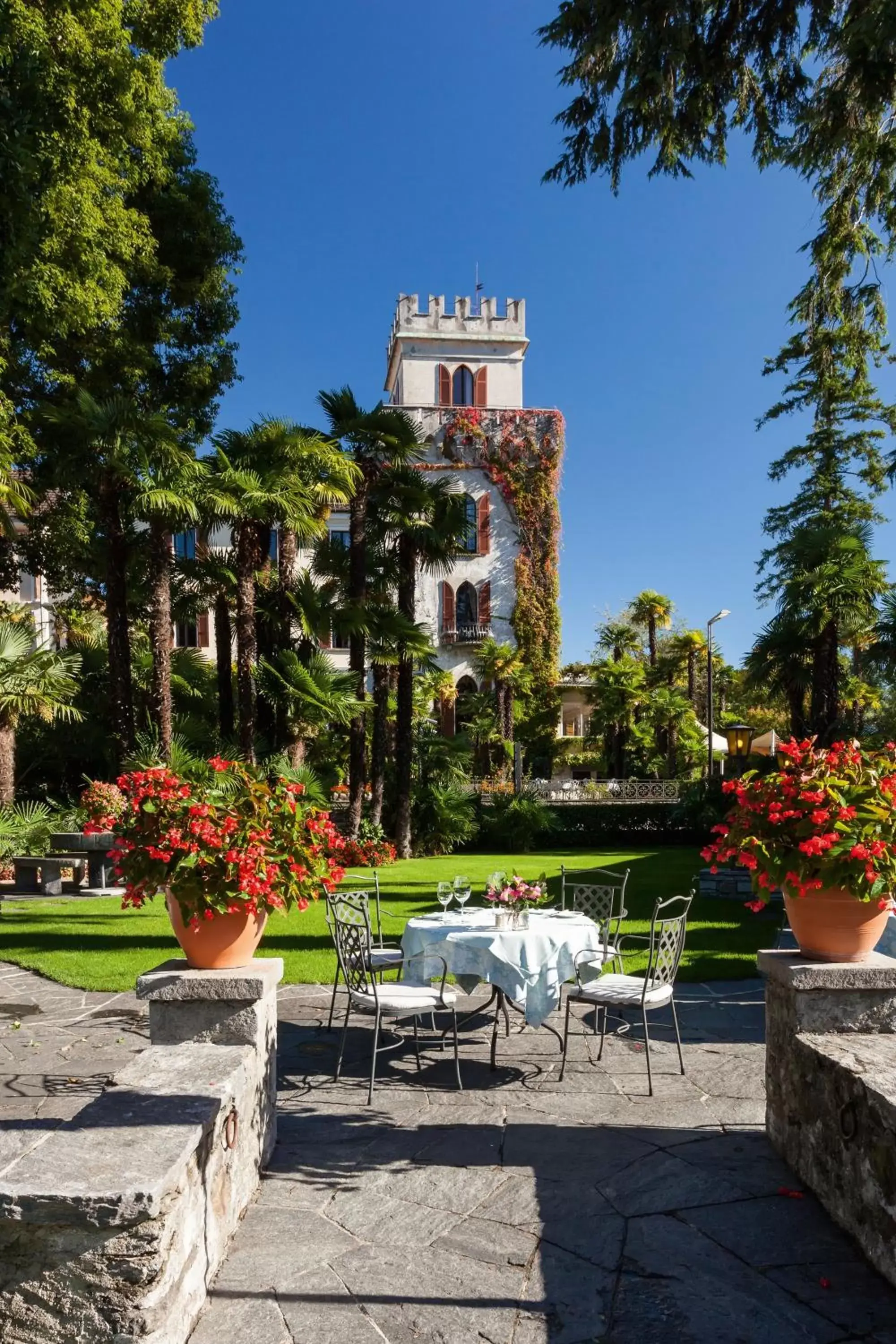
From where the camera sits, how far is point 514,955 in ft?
17.3

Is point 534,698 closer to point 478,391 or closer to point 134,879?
point 478,391

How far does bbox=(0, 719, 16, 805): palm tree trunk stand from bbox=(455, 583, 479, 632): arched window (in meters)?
22.8

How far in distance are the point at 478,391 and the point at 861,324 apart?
34.2 metres

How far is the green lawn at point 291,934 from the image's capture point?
8172 millimetres

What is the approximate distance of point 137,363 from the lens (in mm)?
16953

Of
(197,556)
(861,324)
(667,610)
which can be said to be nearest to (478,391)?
(667,610)

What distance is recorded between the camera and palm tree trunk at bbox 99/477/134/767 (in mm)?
15758

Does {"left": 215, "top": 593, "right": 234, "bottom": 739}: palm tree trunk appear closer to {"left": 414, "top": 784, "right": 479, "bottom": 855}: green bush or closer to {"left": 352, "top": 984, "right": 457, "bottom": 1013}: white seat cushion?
{"left": 414, "top": 784, "right": 479, "bottom": 855}: green bush

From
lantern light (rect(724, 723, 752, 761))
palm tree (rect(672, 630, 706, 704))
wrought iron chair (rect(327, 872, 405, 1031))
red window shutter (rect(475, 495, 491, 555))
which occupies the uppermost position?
red window shutter (rect(475, 495, 491, 555))

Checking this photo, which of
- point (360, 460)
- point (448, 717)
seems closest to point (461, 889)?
point (360, 460)

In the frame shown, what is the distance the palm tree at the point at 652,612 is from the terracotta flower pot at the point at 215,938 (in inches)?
1470

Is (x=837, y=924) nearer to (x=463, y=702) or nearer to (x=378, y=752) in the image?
(x=378, y=752)

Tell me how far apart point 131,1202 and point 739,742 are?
516 inches

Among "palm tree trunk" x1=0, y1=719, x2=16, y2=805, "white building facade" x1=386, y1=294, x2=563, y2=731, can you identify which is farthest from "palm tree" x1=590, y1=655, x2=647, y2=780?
"palm tree trunk" x1=0, y1=719, x2=16, y2=805
